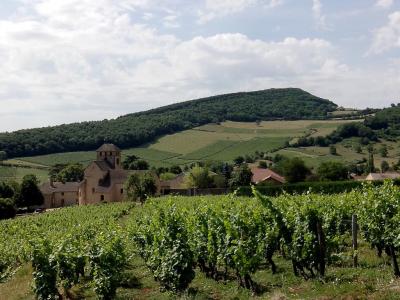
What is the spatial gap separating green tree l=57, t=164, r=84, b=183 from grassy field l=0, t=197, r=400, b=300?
9158 centimetres

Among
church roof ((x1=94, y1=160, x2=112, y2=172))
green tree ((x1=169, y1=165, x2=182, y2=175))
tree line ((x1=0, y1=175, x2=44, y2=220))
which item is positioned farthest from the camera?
green tree ((x1=169, y1=165, x2=182, y2=175))

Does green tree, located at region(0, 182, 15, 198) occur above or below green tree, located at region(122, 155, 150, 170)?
below

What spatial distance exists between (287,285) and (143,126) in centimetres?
13527

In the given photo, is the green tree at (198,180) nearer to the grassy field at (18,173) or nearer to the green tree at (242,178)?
the green tree at (242,178)

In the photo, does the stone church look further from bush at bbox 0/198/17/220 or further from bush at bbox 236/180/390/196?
bush at bbox 236/180/390/196

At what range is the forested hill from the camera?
130 m

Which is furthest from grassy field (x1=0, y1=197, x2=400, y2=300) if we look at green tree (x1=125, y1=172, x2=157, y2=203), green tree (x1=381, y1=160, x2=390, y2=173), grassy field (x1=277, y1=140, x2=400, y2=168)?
grassy field (x1=277, y1=140, x2=400, y2=168)

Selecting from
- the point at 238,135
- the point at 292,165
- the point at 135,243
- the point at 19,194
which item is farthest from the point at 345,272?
the point at 238,135

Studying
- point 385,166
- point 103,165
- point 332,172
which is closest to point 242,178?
point 332,172

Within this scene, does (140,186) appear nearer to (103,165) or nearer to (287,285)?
(103,165)

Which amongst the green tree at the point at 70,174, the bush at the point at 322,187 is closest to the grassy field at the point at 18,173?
the green tree at the point at 70,174

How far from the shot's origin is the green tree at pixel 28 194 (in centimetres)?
8638

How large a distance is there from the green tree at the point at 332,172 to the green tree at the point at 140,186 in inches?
1032

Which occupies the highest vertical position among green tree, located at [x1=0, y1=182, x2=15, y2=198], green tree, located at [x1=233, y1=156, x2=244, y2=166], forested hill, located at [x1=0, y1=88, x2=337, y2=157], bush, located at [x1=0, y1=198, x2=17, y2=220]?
forested hill, located at [x1=0, y1=88, x2=337, y2=157]
